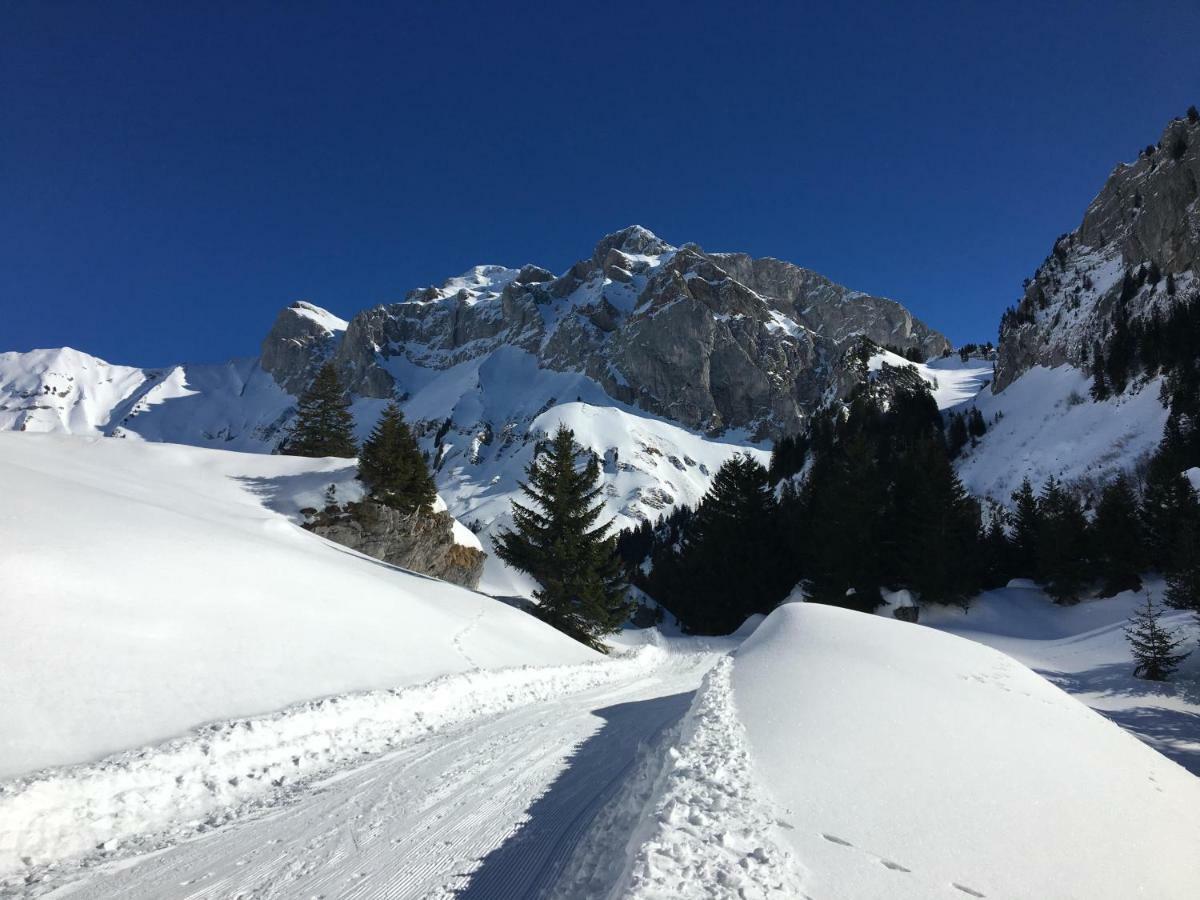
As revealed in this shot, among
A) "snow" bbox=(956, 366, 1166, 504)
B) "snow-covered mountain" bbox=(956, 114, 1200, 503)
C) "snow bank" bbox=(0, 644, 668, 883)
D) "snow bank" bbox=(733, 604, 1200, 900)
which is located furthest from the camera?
"snow-covered mountain" bbox=(956, 114, 1200, 503)

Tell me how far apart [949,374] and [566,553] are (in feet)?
628

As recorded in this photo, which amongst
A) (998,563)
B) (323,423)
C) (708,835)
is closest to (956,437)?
(998,563)

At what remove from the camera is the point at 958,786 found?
4.95 m

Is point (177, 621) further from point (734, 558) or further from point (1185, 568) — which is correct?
point (1185, 568)

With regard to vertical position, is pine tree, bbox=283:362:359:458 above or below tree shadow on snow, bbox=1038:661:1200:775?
above

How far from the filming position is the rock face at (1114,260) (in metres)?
75.9

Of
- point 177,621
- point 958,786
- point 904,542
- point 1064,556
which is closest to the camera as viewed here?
point 958,786

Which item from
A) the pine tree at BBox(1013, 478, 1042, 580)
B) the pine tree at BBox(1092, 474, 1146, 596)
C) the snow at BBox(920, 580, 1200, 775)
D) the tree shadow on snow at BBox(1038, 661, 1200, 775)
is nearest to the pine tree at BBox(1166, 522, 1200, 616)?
the snow at BBox(920, 580, 1200, 775)

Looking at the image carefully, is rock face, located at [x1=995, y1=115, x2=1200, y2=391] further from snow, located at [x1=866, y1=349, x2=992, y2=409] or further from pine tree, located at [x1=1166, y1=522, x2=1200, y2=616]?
pine tree, located at [x1=1166, y1=522, x2=1200, y2=616]

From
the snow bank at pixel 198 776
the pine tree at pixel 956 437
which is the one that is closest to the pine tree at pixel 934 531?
the snow bank at pixel 198 776

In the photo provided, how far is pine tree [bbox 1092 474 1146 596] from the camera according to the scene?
26.8 m

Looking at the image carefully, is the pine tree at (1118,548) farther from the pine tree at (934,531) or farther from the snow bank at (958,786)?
the snow bank at (958,786)

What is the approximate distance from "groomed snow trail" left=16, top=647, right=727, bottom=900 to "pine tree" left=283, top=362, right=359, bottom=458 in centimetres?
3350

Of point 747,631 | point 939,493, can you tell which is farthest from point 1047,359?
point 747,631
